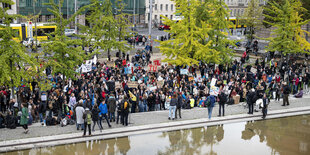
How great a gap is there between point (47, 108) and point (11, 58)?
296 cm

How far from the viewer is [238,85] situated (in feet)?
78.3

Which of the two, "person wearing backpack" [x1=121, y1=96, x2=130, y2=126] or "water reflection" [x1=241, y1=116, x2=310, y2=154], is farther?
"person wearing backpack" [x1=121, y1=96, x2=130, y2=126]

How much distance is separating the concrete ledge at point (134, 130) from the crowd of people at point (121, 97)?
0.52 meters

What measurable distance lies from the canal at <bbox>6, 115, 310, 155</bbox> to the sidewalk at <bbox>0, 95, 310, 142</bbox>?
1357 millimetres

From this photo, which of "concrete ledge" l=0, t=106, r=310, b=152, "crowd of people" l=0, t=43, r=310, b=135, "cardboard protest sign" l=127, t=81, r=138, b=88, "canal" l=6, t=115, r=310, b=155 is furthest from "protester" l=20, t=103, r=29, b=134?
"cardboard protest sign" l=127, t=81, r=138, b=88

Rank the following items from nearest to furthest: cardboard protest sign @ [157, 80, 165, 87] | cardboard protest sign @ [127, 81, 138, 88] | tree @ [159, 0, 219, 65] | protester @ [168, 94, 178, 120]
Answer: protester @ [168, 94, 178, 120] < cardboard protest sign @ [127, 81, 138, 88] < cardboard protest sign @ [157, 80, 165, 87] < tree @ [159, 0, 219, 65]

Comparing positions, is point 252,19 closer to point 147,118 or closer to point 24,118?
point 147,118

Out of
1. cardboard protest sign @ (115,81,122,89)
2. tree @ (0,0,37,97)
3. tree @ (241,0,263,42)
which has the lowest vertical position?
cardboard protest sign @ (115,81,122,89)

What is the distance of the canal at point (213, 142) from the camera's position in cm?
1548

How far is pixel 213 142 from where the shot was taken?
16.7 metres

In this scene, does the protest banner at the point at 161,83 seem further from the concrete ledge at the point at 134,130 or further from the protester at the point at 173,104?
the concrete ledge at the point at 134,130

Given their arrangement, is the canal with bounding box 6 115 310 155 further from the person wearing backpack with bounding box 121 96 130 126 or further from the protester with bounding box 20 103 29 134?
the protester with bounding box 20 103 29 134

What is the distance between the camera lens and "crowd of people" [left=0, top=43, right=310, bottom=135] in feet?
58.7

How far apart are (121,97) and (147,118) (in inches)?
67.9
